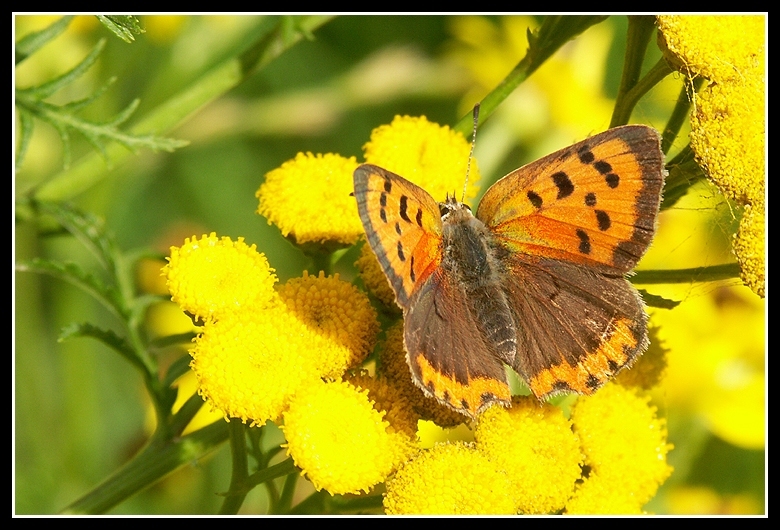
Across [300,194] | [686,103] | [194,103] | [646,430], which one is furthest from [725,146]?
[194,103]

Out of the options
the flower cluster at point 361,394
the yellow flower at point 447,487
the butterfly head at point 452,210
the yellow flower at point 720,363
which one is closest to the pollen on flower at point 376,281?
the flower cluster at point 361,394

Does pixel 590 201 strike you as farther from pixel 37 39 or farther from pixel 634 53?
pixel 37 39

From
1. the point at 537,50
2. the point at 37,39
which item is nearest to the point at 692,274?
the point at 537,50

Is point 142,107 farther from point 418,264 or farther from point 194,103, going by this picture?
point 418,264

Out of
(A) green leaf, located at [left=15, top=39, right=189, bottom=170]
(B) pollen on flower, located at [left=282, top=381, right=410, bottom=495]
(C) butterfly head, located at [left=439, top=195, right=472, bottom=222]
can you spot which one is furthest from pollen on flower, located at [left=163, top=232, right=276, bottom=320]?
(C) butterfly head, located at [left=439, top=195, right=472, bottom=222]

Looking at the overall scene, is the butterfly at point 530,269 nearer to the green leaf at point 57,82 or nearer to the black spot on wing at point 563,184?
the black spot on wing at point 563,184

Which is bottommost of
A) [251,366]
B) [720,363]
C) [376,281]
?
[720,363]
